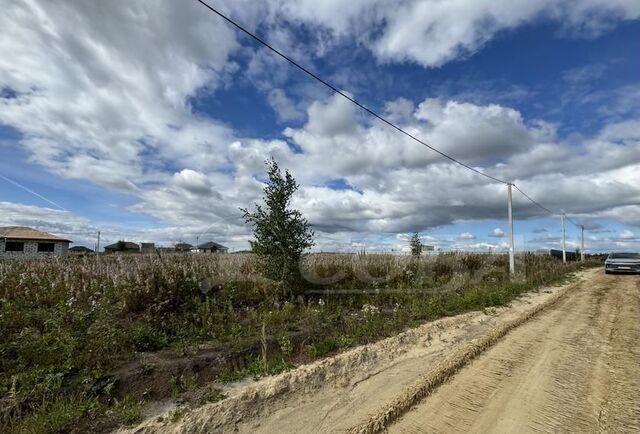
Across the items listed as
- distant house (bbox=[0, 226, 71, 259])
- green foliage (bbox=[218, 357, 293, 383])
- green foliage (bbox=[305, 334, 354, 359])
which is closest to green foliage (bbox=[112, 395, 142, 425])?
green foliage (bbox=[218, 357, 293, 383])

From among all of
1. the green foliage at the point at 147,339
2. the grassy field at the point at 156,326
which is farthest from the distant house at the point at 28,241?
the green foliage at the point at 147,339

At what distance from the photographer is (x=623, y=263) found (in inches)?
990

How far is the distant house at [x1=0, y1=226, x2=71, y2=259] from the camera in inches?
1518

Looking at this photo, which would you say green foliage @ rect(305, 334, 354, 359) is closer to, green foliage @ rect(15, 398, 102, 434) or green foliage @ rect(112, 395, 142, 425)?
green foliage @ rect(112, 395, 142, 425)

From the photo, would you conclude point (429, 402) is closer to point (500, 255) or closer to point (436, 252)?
point (436, 252)

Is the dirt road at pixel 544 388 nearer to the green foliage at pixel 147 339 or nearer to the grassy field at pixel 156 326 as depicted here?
the grassy field at pixel 156 326

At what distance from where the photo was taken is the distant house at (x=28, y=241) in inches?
1518

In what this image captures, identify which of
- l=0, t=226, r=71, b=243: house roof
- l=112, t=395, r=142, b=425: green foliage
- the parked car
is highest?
l=0, t=226, r=71, b=243: house roof

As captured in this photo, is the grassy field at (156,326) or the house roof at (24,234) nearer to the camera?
the grassy field at (156,326)

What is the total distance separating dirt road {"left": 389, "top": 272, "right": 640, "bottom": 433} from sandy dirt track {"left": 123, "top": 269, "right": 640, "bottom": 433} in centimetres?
1

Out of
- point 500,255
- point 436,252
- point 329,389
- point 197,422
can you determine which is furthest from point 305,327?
point 500,255

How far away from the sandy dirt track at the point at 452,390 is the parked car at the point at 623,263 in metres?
21.6

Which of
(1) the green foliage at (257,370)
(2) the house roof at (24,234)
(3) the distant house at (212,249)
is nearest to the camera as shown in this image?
(1) the green foliage at (257,370)

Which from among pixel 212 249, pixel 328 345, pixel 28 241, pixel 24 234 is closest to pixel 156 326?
pixel 328 345
